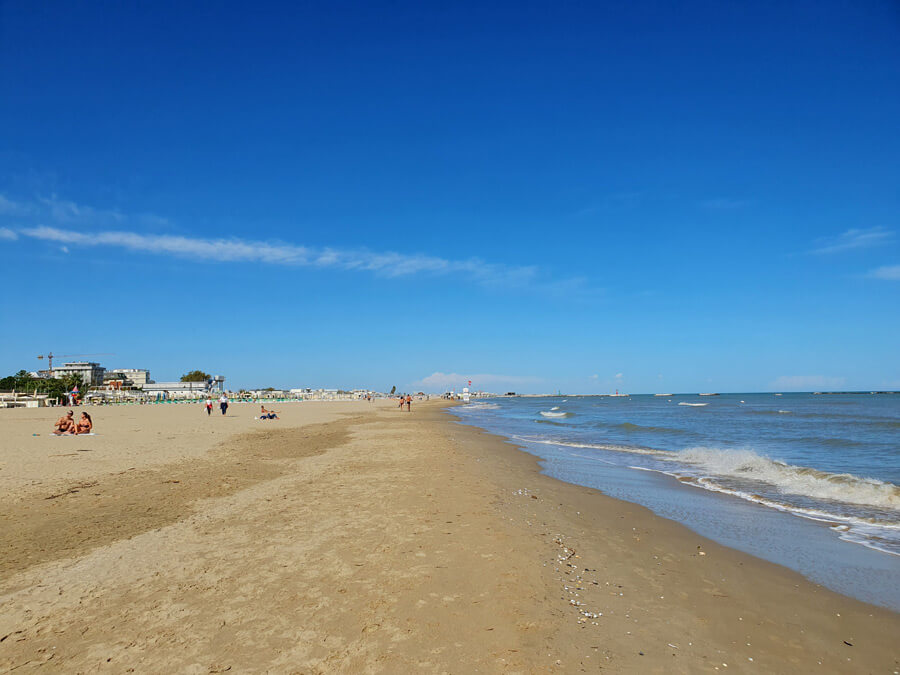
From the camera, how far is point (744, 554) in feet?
22.6

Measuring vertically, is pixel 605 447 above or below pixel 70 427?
below

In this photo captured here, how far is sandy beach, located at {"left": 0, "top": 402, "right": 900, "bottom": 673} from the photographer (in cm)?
386

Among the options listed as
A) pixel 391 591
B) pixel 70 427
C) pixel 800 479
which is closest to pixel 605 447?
pixel 800 479

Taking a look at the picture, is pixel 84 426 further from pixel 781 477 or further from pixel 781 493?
pixel 781 477

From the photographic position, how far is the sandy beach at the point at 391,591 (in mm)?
3857

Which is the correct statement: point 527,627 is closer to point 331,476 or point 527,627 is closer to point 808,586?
point 808,586

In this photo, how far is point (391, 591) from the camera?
4.95 meters

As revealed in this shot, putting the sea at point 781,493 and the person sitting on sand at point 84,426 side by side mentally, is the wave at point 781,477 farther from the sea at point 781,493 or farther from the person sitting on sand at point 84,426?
the person sitting on sand at point 84,426

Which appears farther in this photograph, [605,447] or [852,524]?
[605,447]

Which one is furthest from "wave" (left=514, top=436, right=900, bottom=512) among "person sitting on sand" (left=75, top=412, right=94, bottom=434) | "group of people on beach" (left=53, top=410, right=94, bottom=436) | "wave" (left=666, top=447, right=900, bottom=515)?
"group of people on beach" (left=53, top=410, right=94, bottom=436)

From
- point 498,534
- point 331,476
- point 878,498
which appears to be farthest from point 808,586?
point 331,476

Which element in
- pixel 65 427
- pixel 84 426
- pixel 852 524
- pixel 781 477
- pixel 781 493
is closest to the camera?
pixel 852 524

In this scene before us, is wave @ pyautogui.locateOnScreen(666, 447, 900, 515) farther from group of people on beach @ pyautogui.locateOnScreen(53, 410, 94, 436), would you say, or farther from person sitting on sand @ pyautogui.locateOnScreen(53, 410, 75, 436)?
person sitting on sand @ pyautogui.locateOnScreen(53, 410, 75, 436)

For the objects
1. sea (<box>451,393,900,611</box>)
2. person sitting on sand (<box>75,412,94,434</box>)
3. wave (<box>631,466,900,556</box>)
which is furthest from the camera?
person sitting on sand (<box>75,412,94,434</box>)
